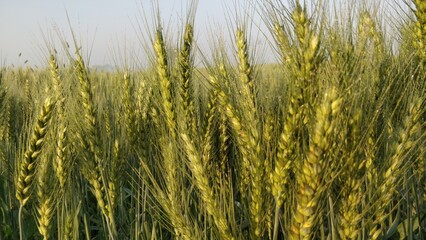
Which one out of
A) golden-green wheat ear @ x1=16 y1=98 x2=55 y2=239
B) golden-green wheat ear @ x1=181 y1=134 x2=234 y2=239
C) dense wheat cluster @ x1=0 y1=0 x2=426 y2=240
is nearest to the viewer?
dense wheat cluster @ x1=0 y1=0 x2=426 y2=240

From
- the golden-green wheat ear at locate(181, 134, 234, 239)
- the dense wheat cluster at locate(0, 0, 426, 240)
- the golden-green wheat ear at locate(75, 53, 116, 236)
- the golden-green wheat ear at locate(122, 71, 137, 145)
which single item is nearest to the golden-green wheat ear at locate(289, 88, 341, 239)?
the dense wheat cluster at locate(0, 0, 426, 240)

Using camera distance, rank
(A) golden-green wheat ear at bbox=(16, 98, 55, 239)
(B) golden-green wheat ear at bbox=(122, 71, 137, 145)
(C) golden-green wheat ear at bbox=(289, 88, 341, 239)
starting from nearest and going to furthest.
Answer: (C) golden-green wheat ear at bbox=(289, 88, 341, 239) < (A) golden-green wheat ear at bbox=(16, 98, 55, 239) < (B) golden-green wheat ear at bbox=(122, 71, 137, 145)

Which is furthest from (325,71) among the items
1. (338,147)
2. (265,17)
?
(265,17)

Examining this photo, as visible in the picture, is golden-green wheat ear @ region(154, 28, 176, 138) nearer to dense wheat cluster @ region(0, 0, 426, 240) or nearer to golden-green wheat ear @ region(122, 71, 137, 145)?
dense wheat cluster @ region(0, 0, 426, 240)

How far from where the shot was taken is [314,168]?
111cm

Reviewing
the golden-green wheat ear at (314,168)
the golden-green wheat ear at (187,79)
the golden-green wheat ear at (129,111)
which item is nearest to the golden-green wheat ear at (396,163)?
the golden-green wheat ear at (314,168)

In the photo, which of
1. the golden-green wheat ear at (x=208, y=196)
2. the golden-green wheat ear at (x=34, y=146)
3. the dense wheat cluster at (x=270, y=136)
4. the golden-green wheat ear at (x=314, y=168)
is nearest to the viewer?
the golden-green wheat ear at (x=314, y=168)

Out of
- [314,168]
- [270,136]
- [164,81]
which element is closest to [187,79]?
[164,81]

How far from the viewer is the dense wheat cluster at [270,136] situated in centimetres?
134

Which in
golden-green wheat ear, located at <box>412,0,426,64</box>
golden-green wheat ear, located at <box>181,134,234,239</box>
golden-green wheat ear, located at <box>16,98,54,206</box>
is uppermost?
golden-green wheat ear, located at <box>412,0,426,64</box>

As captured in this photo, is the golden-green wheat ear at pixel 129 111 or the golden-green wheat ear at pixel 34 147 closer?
the golden-green wheat ear at pixel 34 147

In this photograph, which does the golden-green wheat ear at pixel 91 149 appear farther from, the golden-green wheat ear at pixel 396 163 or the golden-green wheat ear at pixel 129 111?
the golden-green wheat ear at pixel 396 163

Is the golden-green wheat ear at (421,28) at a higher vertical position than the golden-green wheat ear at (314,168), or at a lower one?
higher

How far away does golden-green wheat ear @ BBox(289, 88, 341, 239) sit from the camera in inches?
42.5
